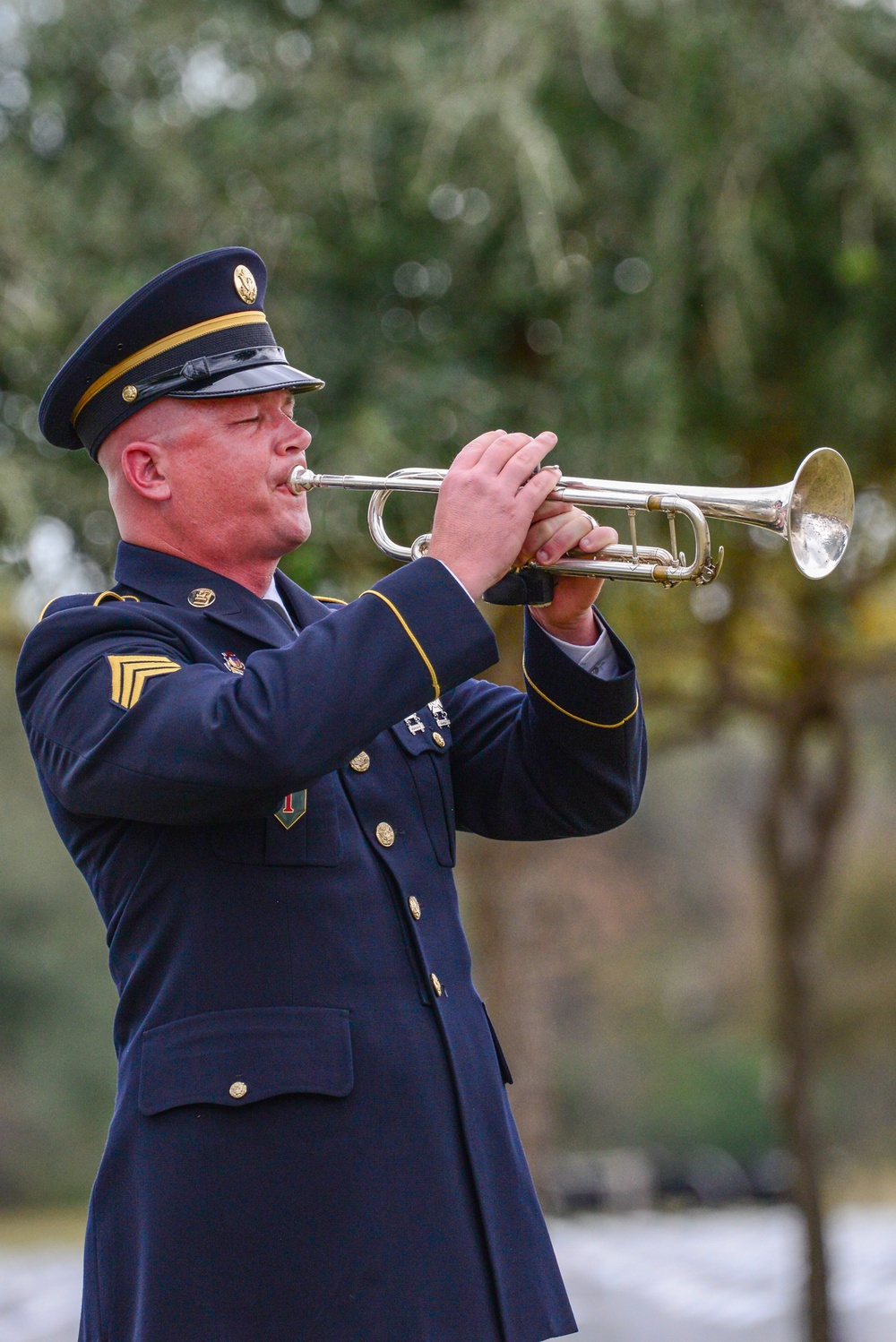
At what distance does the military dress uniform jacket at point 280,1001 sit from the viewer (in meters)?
2.05

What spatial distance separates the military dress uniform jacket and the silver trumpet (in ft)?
0.95

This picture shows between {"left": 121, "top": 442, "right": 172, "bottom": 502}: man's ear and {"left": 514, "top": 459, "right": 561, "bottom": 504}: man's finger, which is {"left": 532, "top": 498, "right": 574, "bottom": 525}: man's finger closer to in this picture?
{"left": 514, "top": 459, "right": 561, "bottom": 504}: man's finger

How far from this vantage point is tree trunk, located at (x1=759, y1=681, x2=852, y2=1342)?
801cm

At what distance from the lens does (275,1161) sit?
208cm

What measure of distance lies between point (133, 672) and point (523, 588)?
571 mm

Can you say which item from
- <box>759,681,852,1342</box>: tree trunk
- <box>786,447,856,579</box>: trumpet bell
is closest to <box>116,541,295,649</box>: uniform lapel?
<box>786,447,856,579</box>: trumpet bell

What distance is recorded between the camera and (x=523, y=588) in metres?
2.38

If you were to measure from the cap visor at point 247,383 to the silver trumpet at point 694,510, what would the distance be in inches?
4.9

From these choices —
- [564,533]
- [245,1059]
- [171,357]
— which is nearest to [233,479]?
[171,357]

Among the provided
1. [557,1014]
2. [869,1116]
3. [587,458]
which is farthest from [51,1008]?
[587,458]

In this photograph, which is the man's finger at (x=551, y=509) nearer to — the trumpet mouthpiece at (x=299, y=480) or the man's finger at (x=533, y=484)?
the man's finger at (x=533, y=484)

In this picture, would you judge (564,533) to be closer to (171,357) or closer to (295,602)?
(295,602)

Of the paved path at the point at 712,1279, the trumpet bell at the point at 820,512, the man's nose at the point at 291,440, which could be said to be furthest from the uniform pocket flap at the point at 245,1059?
the paved path at the point at 712,1279

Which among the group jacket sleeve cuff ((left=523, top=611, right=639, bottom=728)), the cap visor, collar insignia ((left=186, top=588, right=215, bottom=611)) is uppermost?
the cap visor
